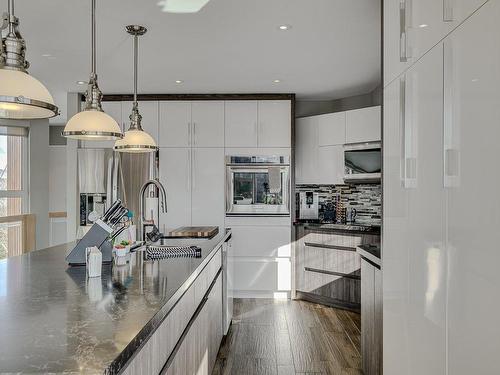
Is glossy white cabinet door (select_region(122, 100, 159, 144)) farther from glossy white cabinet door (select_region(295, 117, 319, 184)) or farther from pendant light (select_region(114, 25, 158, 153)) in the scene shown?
pendant light (select_region(114, 25, 158, 153))

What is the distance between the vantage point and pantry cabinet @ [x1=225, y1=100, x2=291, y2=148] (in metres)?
5.55

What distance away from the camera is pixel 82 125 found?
233 cm

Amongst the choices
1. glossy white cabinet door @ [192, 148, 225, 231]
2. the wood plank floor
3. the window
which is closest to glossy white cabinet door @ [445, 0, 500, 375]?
the wood plank floor

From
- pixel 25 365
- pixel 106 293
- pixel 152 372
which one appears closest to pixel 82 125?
pixel 106 293

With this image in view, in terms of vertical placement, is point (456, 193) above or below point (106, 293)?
above

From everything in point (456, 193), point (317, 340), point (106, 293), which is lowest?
point (317, 340)

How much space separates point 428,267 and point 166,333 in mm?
1037

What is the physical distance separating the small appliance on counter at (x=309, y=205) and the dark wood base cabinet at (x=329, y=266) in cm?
51

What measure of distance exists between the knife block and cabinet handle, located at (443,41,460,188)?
1.47 m

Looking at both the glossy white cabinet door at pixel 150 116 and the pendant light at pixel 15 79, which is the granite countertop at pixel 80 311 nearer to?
the pendant light at pixel 15 79

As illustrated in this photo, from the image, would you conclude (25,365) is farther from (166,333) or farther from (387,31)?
(387,31)

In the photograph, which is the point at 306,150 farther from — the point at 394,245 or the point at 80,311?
the point at 80,311

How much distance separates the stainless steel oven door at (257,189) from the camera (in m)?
5.51

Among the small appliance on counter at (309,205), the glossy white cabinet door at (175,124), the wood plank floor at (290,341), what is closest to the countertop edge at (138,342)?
the wood plank floor at (290,341)
